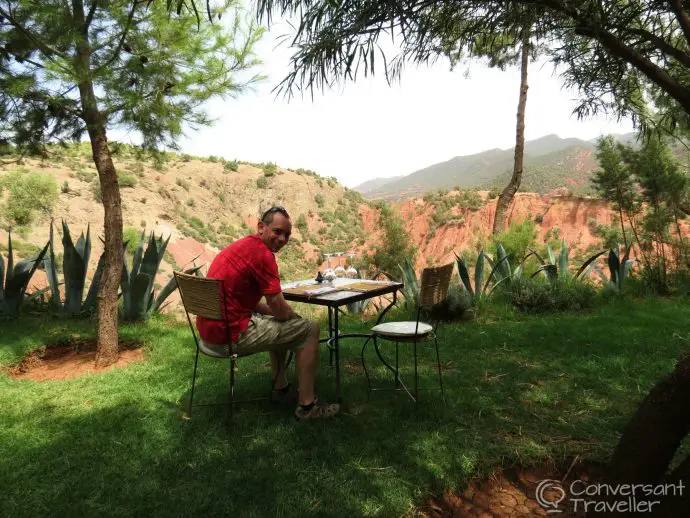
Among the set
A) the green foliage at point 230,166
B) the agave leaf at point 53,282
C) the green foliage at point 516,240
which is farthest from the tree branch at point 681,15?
the green foliage at point 230,166

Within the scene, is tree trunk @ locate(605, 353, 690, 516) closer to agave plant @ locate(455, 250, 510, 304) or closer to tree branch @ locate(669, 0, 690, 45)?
tree branch @ locate(669, 0, 690, 45)

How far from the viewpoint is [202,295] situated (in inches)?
89.7

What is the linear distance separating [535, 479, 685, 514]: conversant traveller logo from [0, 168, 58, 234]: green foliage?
60.4 ft

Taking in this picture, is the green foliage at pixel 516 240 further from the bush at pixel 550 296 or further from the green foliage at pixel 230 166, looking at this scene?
the green foliage at pixel 230 166

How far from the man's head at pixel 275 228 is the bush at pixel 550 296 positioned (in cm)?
396

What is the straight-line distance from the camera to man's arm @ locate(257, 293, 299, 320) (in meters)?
2.44

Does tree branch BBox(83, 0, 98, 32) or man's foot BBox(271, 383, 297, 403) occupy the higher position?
tree branch BBox(83, 0, 98, 32)

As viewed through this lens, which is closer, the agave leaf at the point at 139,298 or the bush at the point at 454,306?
the agave leaf at the point at 139,298

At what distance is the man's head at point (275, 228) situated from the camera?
2.50m

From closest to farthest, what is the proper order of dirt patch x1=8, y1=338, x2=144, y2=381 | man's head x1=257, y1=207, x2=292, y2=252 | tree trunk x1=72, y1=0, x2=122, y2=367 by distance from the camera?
man's head x1=257, y1=207, x2=292, y2=252, dirt patch x1=8, y1=338, x2=144, y2=381, tree trunk x1=72, y1=0, x2=122, y2=367

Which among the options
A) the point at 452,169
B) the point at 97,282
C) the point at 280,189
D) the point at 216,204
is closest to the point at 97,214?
the point at 216,204

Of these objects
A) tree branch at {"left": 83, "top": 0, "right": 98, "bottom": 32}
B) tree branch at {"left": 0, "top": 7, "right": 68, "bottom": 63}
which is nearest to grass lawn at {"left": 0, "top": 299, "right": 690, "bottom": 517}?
tree branch at {"left": 0, "top": 7, "right": 68, "bottom": 63}

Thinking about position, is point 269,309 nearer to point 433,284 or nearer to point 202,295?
point 202,295

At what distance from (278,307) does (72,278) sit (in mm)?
3495
